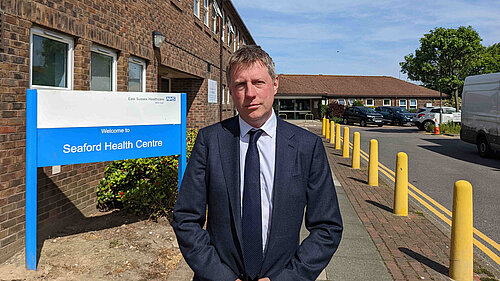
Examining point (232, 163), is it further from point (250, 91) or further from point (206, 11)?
point (206, 11)

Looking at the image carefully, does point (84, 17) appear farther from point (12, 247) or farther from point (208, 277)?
point (208, 277)

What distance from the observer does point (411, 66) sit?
27078 millimetres

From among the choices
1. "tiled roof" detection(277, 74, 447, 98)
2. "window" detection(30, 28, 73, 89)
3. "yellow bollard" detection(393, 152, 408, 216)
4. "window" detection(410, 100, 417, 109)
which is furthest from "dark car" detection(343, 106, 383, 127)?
"window" detection(30, 28, 73, 89)

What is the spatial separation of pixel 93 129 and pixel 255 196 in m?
3.04

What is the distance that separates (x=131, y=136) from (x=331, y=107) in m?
38.4

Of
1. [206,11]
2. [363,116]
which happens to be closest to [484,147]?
[206,11]

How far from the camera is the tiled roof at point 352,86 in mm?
45050

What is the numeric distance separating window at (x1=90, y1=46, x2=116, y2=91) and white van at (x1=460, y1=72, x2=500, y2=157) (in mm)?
10856

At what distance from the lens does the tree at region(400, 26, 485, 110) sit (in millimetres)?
25484

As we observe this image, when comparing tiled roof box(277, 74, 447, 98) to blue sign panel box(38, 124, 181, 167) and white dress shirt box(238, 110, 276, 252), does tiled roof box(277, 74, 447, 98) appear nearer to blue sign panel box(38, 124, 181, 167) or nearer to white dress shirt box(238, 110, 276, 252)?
blue sign panel box(38, 124, 181, 167)

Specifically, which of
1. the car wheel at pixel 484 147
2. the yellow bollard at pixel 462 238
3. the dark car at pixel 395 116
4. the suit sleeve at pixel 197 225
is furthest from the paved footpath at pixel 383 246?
the dark car at pixel 395 116

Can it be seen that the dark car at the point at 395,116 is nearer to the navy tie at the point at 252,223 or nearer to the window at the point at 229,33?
the window at the point at 229,33

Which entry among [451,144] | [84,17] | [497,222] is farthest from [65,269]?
[451,144]

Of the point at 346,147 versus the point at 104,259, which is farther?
the point at 346,147
